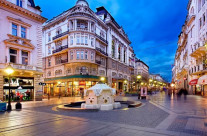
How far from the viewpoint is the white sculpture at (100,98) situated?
1317 cm

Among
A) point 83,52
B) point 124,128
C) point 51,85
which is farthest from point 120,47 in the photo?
point 124,128

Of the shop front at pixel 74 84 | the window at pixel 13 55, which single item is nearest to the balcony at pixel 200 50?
the shop front at pixel 74 84

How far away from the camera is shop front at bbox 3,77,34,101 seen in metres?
20.1

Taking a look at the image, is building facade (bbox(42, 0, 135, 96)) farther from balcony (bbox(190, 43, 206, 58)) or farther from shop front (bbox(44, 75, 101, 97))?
balcony (bbox(190, 43, 206, 58))

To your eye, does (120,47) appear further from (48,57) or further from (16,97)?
(16,97)

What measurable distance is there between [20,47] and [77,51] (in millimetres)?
14598

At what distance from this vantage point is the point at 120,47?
182ft

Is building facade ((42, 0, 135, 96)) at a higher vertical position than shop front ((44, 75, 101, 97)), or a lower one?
higher

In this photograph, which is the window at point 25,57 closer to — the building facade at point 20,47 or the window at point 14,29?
the building facade at point 20,47

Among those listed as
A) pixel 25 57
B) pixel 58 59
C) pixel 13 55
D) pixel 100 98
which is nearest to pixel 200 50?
pixel 100 98

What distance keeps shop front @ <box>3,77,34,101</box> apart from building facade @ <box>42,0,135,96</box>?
7763 mm

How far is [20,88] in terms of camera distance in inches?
826

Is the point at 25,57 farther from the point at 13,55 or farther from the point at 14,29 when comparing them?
the point at 14,29

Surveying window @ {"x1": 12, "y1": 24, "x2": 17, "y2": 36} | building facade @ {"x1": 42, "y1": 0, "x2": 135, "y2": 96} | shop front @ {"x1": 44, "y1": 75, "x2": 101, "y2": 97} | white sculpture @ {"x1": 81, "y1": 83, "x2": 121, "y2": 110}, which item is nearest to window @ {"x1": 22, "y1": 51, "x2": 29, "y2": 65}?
window @ {"x1": 12, "y1": 24, "x2": 17, "y2": 36}
